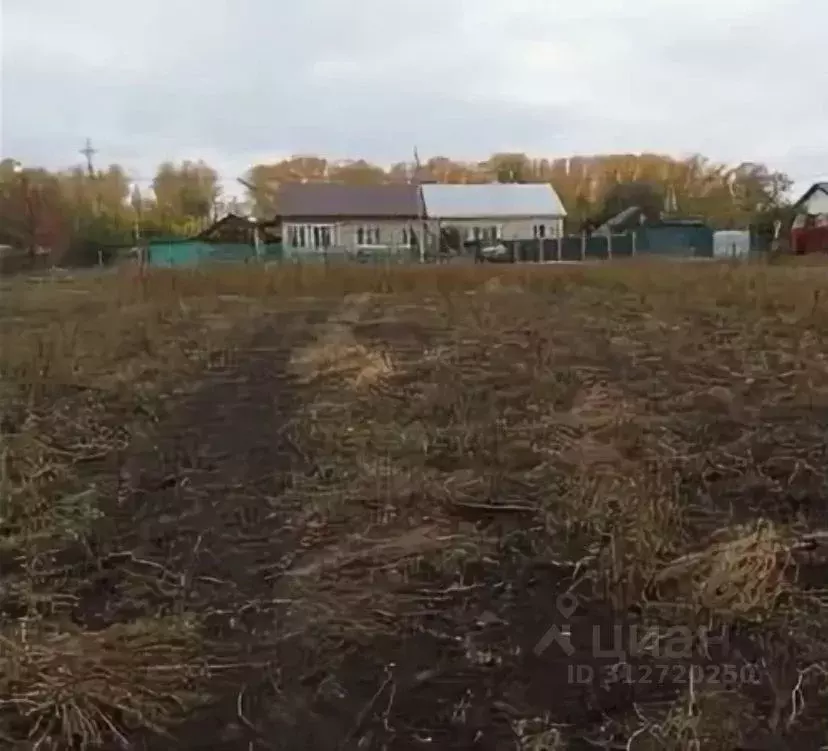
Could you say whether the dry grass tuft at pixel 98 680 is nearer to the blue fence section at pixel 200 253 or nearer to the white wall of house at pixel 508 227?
the blue fence section at pixel 200 253

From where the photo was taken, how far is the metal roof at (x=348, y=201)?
24.4 feet

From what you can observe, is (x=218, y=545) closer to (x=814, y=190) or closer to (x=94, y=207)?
(x=94, y=207)

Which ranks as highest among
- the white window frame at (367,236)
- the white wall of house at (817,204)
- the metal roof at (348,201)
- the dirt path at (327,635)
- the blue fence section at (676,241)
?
the metal roof at (348,201)

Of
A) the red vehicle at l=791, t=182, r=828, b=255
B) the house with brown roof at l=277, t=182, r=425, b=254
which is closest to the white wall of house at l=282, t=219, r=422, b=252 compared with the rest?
the house with brown roof at l=277, t=182, r=425, b=254

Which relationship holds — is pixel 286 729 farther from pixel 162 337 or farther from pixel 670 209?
pixel 670 209

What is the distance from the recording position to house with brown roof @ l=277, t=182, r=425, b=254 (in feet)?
24.5

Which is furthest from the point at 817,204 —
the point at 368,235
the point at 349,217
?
→ the point at 349,217

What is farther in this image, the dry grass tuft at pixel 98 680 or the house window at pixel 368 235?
the house window at pixel 368 235

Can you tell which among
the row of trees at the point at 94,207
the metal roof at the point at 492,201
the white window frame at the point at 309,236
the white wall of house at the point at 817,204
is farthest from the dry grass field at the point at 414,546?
the white wall of house at the point at 817,204

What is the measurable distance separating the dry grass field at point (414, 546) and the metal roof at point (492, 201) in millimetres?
2914

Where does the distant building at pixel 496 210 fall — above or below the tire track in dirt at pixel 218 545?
above

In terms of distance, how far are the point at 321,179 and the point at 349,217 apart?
479mm

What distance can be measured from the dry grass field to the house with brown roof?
3.44 meters

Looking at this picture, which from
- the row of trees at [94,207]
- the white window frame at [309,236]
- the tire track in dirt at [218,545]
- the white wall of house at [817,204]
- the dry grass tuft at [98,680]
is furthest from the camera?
the white wall of house at [817,204]
